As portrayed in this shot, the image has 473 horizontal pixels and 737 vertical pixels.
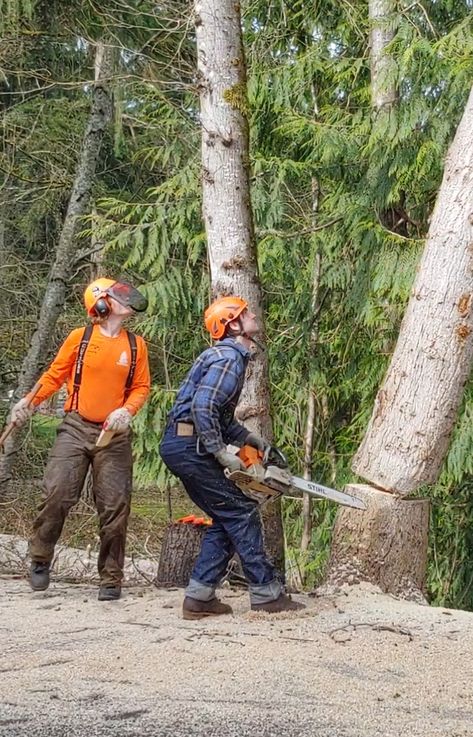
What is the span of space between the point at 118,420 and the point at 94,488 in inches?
22.0

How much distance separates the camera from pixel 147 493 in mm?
19281

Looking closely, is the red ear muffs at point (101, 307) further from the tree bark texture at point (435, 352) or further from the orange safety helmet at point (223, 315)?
the tree bark texture at point (435, 352)

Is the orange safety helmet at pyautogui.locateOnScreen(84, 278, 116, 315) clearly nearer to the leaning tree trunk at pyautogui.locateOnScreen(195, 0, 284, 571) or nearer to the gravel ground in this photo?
the leaning tree trunk at pyautogui.locateOnScreen(195, 0, 284, 571)

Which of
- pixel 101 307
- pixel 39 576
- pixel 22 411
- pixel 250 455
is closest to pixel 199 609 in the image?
pixel 250 455

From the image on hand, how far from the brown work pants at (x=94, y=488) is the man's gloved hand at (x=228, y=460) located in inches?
46.3

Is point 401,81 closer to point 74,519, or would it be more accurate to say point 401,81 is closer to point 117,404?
point 117,404

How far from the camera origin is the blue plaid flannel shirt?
525 centimetres

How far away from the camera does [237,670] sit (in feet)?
14.0

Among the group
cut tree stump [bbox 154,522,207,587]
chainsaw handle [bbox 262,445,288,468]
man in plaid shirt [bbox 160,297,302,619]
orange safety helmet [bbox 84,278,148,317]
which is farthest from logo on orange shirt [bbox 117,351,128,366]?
cut tree stump [bbox 154,522,207,587]

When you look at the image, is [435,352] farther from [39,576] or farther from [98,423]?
[39,576]

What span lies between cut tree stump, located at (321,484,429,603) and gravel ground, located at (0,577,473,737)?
0.50 ft

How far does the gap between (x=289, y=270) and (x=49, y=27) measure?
5.89 meters

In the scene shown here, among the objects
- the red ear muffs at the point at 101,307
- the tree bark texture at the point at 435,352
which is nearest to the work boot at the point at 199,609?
the tree bark texture at the point at 435,352

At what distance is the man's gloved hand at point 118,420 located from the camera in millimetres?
6020
